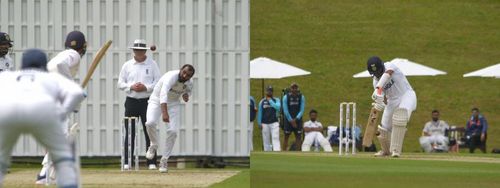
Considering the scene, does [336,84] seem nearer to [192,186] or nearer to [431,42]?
[431,42]

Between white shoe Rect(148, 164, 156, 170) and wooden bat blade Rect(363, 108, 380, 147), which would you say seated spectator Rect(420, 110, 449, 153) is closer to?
wooden bat blade Rect(363, 108, 380, 147)

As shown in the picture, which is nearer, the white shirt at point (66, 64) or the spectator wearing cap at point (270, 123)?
the spectator wearing cap at point (270, 123)

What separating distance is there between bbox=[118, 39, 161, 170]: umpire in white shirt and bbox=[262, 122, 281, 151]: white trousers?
7.03m

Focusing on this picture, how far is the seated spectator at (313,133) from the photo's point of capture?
15.4 metres

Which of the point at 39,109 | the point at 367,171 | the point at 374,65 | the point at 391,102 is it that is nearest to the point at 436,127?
the point at 367,171

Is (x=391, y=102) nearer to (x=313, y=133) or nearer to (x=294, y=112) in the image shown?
(x=313, y=133)

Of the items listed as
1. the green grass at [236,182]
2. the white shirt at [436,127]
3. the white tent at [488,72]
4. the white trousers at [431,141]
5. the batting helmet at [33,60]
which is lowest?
the green grass at [236,182]

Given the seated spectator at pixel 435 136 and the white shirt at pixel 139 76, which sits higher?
the white shirt at pixel 139 76

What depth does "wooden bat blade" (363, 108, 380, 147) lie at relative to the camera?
18.0m

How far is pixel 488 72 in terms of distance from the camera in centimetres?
1622

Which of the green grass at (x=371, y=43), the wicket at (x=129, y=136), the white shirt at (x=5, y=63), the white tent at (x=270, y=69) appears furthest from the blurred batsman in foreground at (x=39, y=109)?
the wicket at (x=129, y=136)

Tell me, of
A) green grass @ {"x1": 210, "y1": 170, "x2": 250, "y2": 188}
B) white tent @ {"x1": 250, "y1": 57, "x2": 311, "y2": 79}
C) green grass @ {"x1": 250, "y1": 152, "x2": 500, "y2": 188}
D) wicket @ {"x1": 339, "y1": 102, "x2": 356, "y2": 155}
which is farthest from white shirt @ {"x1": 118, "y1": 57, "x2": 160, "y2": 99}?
white tent @ {"x1": 250, "y1": 57, "x2": 311, "y2": 79}

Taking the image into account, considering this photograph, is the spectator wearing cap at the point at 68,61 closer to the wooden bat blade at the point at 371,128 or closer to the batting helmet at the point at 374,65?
the batting helmet at the point at 374,65

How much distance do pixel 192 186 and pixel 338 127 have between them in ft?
6.95
